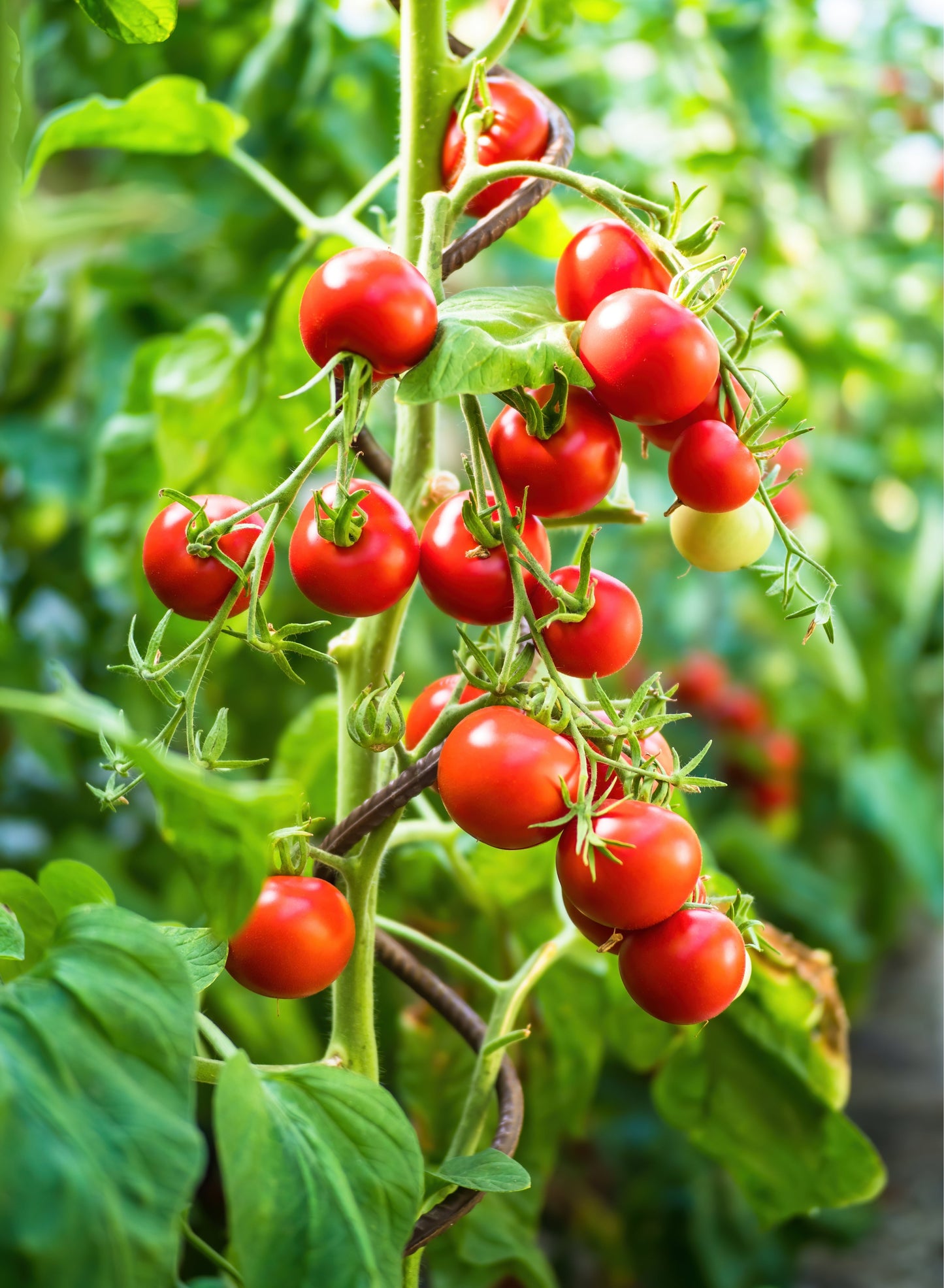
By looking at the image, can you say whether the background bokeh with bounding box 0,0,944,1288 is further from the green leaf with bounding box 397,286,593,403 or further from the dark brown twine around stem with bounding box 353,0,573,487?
the green leaf with bounding box 397,286,593,403

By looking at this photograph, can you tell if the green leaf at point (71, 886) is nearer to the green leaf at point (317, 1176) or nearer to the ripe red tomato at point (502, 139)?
the green leaf at point (317, 1176)

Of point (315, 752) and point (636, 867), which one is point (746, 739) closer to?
point (315, 752)

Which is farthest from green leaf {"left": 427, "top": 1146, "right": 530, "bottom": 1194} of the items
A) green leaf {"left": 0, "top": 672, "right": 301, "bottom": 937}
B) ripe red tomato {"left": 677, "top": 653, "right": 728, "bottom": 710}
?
ripe red tomato {"left": 677, "top": 653, "right": 728, "bottom": 710}

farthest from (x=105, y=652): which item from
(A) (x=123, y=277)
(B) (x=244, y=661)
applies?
(A) (x=123, y=277)

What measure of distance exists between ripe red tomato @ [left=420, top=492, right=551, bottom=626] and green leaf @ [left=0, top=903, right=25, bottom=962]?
169mm

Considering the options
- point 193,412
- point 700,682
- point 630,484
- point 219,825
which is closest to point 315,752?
point 193,412

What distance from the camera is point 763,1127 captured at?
1.80 ft

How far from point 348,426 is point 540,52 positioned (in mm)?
766

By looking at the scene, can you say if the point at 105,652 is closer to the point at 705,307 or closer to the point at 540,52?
the point at 540,52

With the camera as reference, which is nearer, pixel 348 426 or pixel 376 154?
pixel 348 426

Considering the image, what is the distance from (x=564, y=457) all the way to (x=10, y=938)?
23 cm

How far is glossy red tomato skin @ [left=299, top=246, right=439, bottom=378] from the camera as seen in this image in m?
0.30

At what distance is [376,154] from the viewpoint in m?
0.86

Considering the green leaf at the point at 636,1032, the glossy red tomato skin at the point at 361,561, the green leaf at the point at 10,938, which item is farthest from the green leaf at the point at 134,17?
the green leaf at the point at 636,1032
